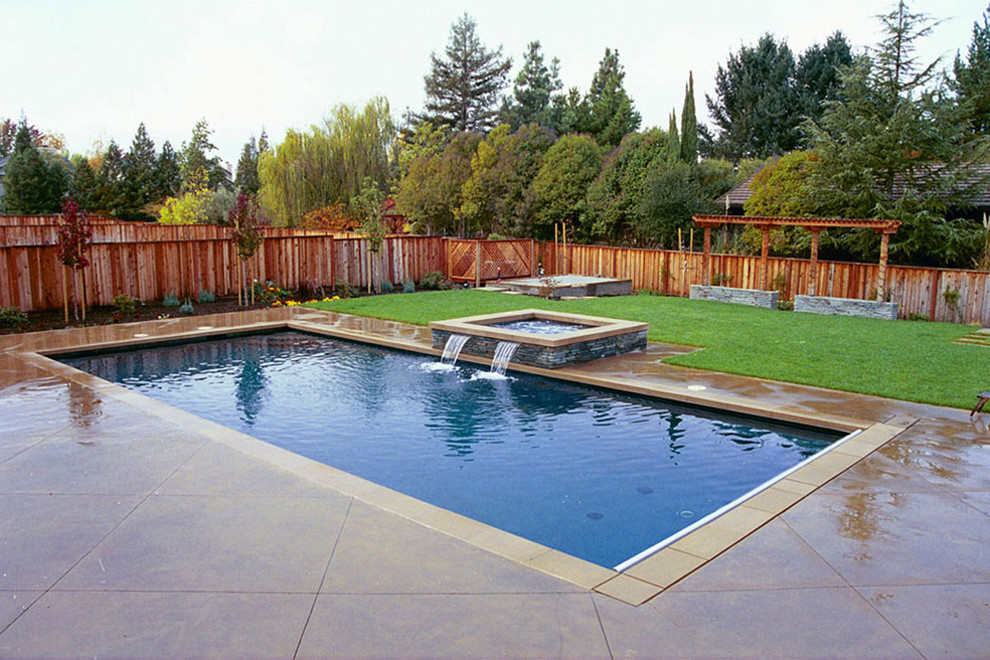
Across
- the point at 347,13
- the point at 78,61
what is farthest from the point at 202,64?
the point at 347,13

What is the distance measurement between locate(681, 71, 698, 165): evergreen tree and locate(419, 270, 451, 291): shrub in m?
11.5

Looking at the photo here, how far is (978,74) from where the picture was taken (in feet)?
96.0

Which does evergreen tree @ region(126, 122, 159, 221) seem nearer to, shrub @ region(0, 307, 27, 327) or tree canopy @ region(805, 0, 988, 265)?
shrub @ region(0, 307, 27, 327)

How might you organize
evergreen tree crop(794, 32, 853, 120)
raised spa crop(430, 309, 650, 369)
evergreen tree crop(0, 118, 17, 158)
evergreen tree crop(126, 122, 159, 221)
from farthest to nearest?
evergreen tree crop(0, 118, 17, 158)
evergreen tree crop(126, 122, 159, 221)
evergreen tree crop(794, 32, 853, 120)
raised spa crop(430, 309, 650, 369)

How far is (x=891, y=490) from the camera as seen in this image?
6055 mm

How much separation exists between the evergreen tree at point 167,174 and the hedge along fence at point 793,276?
113 ft

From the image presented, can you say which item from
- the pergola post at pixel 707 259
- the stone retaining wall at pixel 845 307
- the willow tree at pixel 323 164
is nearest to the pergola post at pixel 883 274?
the stone retaining wall at pixel 845 307

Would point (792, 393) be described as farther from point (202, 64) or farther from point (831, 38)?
point (202, 64)

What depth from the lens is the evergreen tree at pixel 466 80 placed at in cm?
5297

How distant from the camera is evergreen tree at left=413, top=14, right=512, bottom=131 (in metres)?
53.0

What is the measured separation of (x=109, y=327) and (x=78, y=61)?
31.5 metres

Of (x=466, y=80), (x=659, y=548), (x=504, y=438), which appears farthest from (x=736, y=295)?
(x=466, y=80)

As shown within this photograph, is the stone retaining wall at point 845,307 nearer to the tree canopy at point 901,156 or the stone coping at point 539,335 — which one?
the tree canopy at point 901,156

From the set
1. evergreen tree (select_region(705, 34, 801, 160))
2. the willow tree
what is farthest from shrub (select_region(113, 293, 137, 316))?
evergreen tree (select_region(705, 34, 801, 160))
